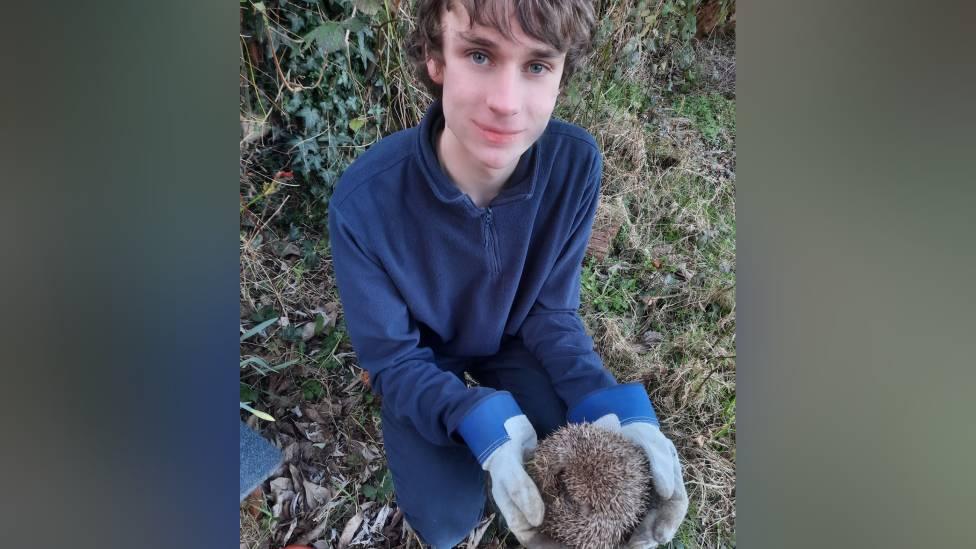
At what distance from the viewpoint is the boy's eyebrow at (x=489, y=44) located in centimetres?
114

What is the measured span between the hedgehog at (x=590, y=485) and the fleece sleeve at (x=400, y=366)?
0.15 m

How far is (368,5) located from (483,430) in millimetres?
1094

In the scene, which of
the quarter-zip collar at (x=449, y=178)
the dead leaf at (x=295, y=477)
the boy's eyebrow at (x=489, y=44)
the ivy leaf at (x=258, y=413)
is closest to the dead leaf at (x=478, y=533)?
the dead leaf at (x=295, y=477)

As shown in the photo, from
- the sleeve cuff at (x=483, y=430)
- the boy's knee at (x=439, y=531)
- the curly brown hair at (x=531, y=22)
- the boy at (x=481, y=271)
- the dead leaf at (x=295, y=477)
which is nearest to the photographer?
the curly brown hair at (x=531, y=22)

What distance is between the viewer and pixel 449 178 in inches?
55.1

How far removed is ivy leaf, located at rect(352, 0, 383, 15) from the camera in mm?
1463

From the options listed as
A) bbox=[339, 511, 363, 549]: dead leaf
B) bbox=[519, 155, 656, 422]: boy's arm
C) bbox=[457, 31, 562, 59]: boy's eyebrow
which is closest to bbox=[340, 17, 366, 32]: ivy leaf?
bbox=[457, 31, 562, 59]: boy's eyebrow

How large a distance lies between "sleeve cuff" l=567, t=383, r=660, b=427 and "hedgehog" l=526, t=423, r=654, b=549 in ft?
0.44

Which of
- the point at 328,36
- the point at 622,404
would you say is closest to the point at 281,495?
the point at 622,404

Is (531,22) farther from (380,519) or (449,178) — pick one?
(380,519)

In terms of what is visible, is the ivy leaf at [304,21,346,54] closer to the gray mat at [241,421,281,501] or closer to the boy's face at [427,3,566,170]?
the boy's face at [427,3,566,170]

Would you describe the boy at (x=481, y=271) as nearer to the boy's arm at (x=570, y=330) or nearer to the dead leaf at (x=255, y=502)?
the boy's arm at (x=570, y=330)
